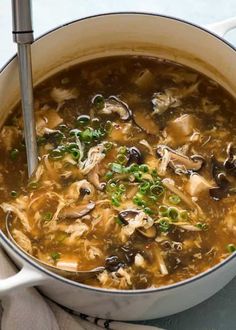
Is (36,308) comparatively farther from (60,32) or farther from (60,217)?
(60,32)

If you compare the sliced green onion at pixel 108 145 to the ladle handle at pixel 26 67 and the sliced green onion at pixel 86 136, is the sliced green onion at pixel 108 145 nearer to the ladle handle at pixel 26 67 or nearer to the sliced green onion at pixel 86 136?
the sliced green onion at pixel 86 136

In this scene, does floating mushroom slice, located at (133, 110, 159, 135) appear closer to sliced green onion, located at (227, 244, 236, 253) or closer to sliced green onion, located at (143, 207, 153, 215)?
sliced green onion, located at (143, 207, 153, 215)

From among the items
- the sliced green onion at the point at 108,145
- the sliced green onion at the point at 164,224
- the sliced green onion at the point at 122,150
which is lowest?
the sliced green onion at the point at 164,224

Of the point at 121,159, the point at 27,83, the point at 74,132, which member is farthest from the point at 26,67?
the point at 121,159

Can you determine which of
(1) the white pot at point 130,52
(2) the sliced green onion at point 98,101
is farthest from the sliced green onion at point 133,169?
(1) the white pot at point 130,52

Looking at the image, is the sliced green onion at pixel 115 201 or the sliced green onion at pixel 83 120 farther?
the sliced green onion at pixel 83 120

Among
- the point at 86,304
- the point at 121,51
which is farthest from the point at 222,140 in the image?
the point at 86,304

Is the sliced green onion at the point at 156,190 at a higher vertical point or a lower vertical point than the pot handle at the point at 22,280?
higher
